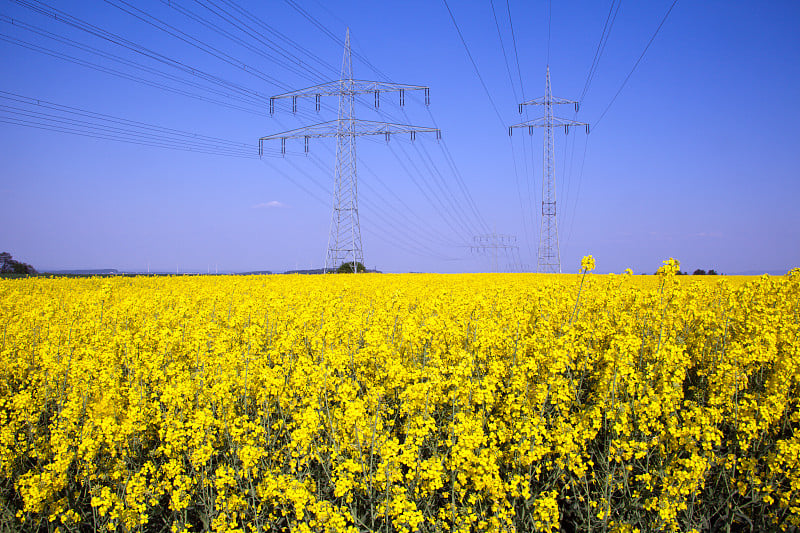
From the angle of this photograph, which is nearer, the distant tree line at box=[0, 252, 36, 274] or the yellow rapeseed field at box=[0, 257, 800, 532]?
the yellow rapeseed field at box=[0, 257, 800, 532]

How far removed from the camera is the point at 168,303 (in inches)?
448

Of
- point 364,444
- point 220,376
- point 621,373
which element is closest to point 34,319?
point 220,376

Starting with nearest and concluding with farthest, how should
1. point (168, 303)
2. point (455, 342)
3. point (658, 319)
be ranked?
1. point (658, 319)
2. point (455, 342)
3. point (168, 303)

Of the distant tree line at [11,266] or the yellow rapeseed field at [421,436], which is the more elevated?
the distant tree line at [11,266]

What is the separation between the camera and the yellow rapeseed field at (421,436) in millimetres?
3416

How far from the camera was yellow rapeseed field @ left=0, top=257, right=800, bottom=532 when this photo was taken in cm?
342

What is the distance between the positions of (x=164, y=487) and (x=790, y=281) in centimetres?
983

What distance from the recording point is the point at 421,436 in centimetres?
350

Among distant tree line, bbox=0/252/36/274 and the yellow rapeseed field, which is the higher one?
distant tree line, bbox=0/252/36/274

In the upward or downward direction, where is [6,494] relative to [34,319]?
downward

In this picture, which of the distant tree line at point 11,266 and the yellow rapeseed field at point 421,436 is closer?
the yellow rapeseed field at point 421,436

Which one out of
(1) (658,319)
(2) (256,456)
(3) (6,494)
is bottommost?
(3) (6,494)

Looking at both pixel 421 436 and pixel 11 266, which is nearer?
pixel 421 436

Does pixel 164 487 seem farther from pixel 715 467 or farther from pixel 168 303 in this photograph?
pixel 168 303
